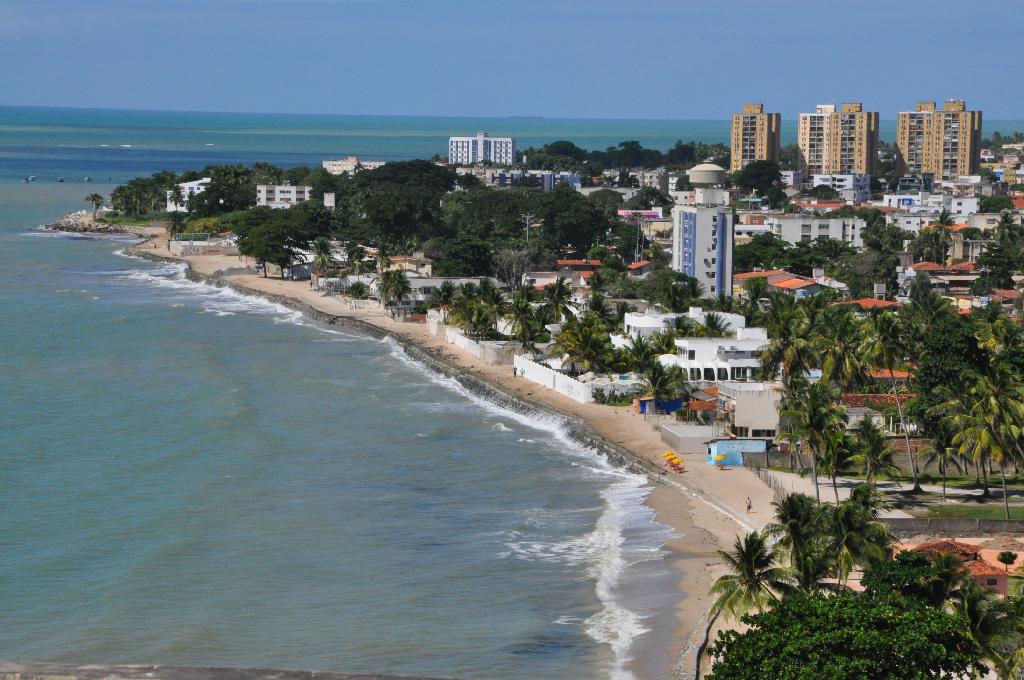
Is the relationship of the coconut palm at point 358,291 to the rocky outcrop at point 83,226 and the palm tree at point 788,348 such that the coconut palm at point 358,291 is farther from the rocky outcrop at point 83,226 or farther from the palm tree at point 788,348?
the rocky outcrop at point 83,226

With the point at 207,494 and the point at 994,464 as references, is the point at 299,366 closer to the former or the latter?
the point at 207,494

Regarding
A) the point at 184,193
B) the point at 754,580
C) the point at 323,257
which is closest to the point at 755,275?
the point at 323,257

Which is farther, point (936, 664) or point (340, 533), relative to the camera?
→ point (340, 533)

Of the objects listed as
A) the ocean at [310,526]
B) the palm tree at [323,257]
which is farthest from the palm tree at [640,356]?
the palm tree at [323,257]

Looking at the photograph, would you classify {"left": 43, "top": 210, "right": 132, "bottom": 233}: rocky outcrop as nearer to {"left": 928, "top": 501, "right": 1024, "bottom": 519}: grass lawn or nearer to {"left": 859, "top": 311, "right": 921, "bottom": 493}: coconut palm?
{"left": 859, "top": 311, "right": 921, "bottom": 493}: coconut palm

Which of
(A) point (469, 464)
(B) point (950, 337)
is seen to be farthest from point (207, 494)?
(B) point (950, 337)

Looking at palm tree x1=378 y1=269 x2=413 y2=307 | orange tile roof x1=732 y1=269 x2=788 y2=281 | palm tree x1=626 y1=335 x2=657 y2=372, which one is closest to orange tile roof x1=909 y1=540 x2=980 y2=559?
palm tree x1=626 y1=335 x2=657 y2=372

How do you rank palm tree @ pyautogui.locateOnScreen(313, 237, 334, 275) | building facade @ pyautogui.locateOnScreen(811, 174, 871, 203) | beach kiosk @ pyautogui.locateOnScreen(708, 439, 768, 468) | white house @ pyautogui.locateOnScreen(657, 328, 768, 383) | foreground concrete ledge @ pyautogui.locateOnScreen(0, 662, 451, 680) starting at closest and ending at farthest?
foreground concrete ledge @ pyautogui.locateOnScreen(0, 662, 451, 680) → beach kiosk @ pyautogui.locateOnScreen(708, 439, 768, 468) → white house @ pyautogui.locateOnScreen(657, 328, 768, 383) → palm tree @ pyautogui.locateOnScreen(313, 237, 334, 275) → building facade @ pyautogui.locateOnScreen(811, 174, 871, 203)
